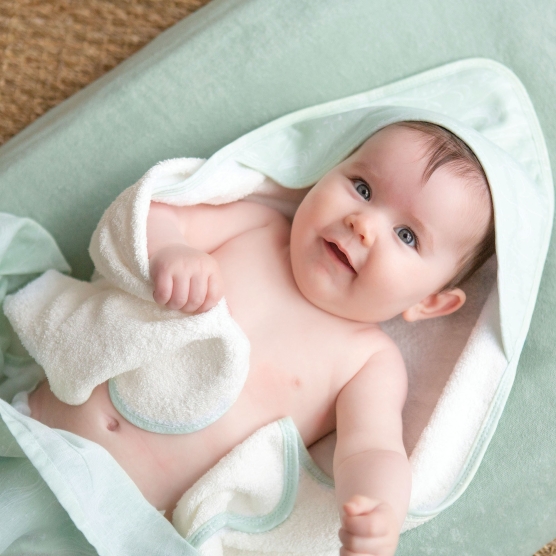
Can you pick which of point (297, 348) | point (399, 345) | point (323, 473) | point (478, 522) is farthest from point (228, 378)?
point (478, 522)

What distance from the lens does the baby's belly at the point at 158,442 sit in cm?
112

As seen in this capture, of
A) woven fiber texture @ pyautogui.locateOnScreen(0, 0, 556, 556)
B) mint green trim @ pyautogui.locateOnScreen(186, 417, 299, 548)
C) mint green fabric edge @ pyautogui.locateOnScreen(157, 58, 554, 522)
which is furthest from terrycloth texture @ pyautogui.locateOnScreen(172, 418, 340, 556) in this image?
woven fiber texture @ pyautogui.locateOnScreen(0, 0, 556, 556)

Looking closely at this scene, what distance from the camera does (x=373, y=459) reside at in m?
1.04

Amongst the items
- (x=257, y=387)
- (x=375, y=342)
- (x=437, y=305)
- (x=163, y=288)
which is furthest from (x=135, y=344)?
(x=437, y=305)

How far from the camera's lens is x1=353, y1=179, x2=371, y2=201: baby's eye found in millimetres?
1157

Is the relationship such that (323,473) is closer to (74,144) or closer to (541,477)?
(541,477)

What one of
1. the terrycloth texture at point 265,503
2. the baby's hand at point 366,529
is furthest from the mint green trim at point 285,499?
the baby's hand at point 366,529

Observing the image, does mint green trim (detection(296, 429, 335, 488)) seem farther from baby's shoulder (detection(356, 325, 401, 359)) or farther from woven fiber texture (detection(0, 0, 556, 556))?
woven fiber texture (detection(0, 0, 556, 556))

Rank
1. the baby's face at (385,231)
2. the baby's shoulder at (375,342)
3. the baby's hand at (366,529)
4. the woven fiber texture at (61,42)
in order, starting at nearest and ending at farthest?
the baby's hand at (366,529) → the baby's face at (385,231) → the baby's shoulder at (375,342) → the woven fiber texture at (61,42)

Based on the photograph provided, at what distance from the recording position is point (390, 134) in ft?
3.87

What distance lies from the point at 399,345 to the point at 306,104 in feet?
1.71

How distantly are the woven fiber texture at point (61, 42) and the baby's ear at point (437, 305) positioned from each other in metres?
1.00

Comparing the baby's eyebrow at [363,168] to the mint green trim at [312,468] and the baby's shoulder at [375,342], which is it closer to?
Answer: the baby's shoulder at [375,342]

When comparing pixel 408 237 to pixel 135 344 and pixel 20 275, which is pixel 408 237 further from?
pixel 20 275
